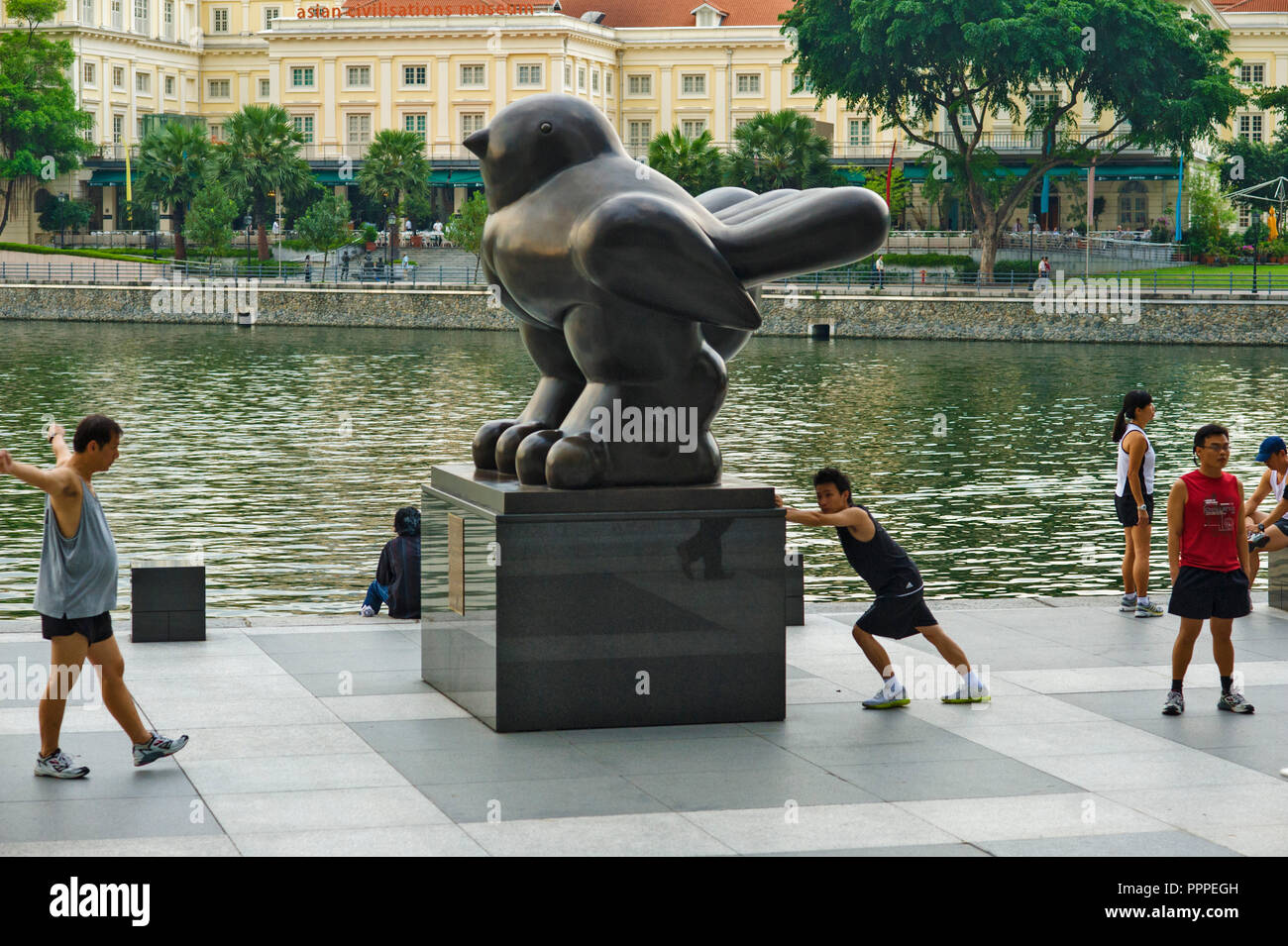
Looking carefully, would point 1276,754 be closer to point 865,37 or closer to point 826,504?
point 826,504

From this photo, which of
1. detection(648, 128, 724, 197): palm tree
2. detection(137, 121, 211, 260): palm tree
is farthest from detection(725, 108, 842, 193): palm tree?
detection(137, 121, 211, 260): palm tree

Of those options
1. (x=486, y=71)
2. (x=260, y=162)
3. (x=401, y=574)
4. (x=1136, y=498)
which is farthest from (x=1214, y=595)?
(x=486, y=71)

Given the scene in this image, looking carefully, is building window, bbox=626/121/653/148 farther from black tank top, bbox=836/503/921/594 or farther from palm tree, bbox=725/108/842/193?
black tank top, bbox=836/503/921/594

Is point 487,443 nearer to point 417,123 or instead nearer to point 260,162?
point 260,162

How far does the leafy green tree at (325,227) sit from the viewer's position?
64.4 m

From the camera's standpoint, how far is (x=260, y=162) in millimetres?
67375

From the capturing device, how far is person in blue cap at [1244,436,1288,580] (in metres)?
11.5

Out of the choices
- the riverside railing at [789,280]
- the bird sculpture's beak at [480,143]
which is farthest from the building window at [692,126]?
the bird sculpture's beak at [480,143]

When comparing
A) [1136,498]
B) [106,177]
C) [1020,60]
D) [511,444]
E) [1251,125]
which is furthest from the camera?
[1251,125]

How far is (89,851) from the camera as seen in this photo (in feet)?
20.6

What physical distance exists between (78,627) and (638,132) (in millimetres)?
86288

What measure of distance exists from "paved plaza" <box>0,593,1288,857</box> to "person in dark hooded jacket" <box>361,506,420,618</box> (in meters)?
1.32

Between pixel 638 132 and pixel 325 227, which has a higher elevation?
pixel 638 132

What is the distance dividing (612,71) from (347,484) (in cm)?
7274
